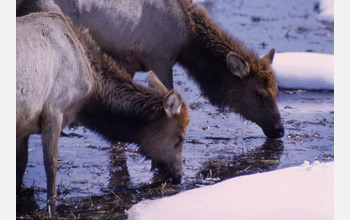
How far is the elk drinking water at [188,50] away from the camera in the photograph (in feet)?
28.7

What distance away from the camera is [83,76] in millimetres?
7082

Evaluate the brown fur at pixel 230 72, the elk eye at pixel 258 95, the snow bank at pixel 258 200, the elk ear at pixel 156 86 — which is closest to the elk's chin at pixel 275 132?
the brown fur at pixel 230 72

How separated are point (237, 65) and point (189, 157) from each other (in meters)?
1.42

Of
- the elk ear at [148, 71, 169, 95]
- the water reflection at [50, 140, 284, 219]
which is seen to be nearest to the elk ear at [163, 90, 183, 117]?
the elk ear at [148, 71, 169, 95]

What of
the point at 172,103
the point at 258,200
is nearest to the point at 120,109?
the point at 172,103

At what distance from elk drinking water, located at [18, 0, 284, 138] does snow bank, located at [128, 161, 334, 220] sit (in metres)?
2.06

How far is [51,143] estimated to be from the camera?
22.3 feet

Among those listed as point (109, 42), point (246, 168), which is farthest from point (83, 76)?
point (246, 168)

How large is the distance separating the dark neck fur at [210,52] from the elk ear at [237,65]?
4.4 inches

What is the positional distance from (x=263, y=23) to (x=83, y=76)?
11.2 meters

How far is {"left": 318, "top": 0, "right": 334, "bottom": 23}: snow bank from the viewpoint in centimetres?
1845
